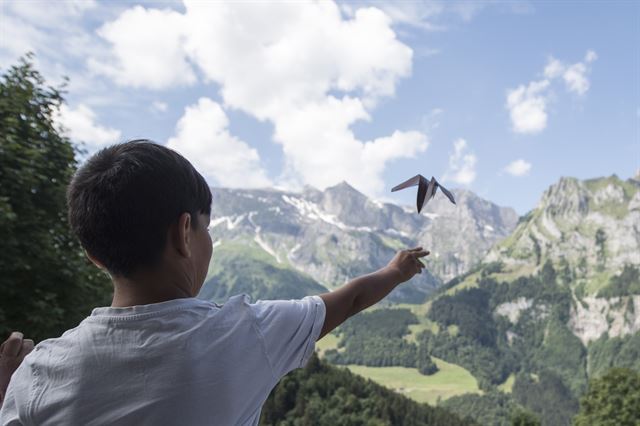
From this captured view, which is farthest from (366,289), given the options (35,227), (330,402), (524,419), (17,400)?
(330,402)

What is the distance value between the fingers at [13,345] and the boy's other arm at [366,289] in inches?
55.4

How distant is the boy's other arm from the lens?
2.48 metres

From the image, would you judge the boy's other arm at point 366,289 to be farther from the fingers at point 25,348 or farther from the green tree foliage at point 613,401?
the green tree foliage at point 613,401

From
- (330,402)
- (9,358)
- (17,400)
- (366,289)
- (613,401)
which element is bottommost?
(330,402)

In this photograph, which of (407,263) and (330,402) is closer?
(407,263)

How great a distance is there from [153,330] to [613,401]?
185ft

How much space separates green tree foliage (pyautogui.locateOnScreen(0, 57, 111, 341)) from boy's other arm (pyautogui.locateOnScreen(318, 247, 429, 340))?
8993 millimetres

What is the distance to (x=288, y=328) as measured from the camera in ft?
7.49

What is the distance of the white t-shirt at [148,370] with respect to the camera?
199 cm

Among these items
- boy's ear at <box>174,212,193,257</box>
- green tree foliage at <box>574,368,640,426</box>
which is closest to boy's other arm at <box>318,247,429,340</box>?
boy's ear at <box>174,212,193,257</box>

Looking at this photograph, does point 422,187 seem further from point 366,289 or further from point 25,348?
point 25,348

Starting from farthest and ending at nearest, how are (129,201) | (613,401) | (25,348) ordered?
1. (613,401)
2. (25,348)
3. (129,201)

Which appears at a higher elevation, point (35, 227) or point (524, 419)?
point (35, 227)

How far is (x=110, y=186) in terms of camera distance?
213 cm
